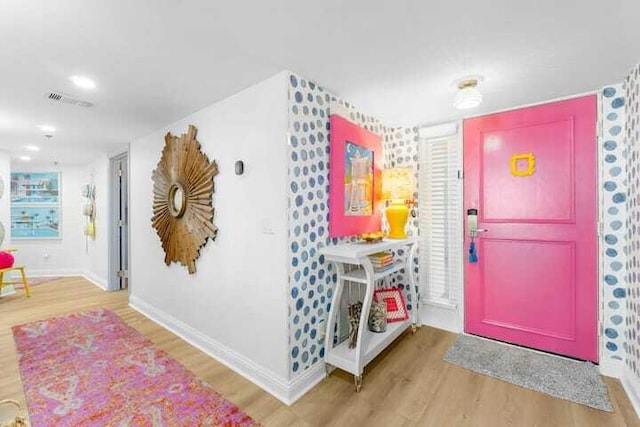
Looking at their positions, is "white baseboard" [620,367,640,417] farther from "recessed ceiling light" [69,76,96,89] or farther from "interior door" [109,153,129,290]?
"interior door" [109,153,129,290]

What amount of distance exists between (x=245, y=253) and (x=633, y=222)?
2.65m

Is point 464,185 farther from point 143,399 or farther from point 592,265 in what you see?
point 143,399

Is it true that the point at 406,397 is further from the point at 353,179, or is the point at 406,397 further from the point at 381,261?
the point at 353,179

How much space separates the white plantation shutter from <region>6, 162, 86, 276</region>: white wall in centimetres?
614

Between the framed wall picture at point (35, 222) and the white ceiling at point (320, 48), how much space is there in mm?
4101

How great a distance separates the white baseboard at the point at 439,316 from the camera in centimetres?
290

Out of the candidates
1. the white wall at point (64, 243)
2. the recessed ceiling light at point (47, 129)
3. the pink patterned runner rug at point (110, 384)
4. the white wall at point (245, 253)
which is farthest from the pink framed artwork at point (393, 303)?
the white wall at point (64, 243)

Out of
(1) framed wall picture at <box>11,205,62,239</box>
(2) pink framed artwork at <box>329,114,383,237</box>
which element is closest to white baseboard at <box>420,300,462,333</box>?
(2) pink framed artwork at <box>329,114,383,237</box>

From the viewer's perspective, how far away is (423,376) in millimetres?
2174

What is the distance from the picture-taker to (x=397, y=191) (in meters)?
2.67

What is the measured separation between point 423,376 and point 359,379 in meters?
0.53

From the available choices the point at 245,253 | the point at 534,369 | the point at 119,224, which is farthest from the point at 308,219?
the point at 119,224

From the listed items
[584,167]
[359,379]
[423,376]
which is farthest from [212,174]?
[584,167]

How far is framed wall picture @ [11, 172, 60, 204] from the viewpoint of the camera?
216 inches
